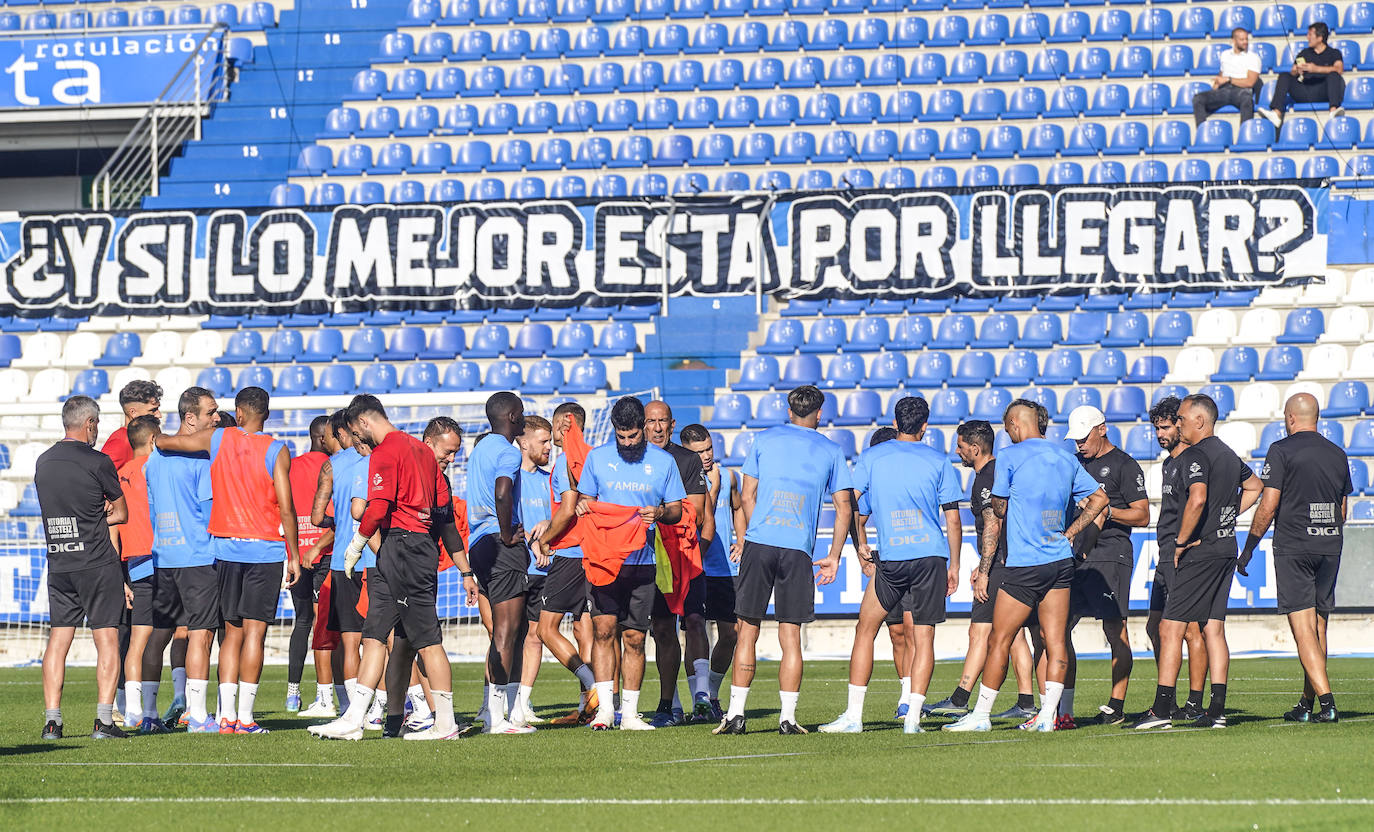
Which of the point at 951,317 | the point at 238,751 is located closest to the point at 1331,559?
the point at 238,751

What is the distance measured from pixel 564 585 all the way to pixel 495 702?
903 millimetres

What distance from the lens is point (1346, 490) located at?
424 inches

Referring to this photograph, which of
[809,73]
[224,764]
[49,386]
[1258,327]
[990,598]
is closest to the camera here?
[224,764]

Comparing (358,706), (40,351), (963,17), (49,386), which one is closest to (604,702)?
(358,706)

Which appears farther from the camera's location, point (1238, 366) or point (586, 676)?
point (1238, 366)

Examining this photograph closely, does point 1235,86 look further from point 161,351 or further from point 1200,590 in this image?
point 161,351

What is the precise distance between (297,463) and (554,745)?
10.8ft

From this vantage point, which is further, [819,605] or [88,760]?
[819,605]

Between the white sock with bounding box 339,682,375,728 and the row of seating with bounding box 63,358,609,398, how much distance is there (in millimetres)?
11223

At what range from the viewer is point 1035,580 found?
992 cm

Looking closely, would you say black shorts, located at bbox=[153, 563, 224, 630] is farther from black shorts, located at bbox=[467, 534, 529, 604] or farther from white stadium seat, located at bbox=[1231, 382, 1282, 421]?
white stadium seat, located at bbox=[1231, 382, 1282, 421]

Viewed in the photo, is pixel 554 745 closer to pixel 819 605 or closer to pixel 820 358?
pixel 819 605

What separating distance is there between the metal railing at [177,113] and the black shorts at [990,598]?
17.3 metres

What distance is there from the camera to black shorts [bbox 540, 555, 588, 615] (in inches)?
429
